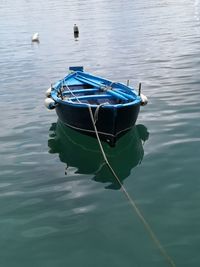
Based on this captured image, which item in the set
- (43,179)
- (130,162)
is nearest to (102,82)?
(130,162)

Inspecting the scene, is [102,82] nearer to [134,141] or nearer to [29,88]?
[134,141]

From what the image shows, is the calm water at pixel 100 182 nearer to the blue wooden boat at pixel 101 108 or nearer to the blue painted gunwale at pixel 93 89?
the blue wooden boat at pixel 101 108

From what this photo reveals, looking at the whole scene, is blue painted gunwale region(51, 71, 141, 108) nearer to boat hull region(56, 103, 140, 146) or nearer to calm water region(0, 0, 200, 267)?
boat hull region(56, 103, 140, 146)

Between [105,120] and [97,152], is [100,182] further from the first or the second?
[105,120]

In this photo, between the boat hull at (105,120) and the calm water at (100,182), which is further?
the boat hull at (105,120)

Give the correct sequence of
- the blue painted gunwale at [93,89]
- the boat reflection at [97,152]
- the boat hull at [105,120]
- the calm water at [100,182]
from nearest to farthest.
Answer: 1. the calm water at [100,182]
2. the boat reflection at [97,152]
3. the boat hull at [105,120]
4. the blue painted gunwale at [93,89]

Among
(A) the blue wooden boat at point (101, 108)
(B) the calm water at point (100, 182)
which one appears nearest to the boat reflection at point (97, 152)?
(B) the calm water at point (100, 182)

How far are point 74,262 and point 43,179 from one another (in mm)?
4475

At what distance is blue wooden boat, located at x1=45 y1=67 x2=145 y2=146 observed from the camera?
13.5 m

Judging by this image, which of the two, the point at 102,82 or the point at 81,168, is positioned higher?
the point at 102,82

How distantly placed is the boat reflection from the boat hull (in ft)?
1.75

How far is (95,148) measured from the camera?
47.8 ft

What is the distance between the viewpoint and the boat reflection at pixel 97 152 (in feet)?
42.2

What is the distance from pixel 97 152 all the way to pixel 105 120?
4.76 feet
